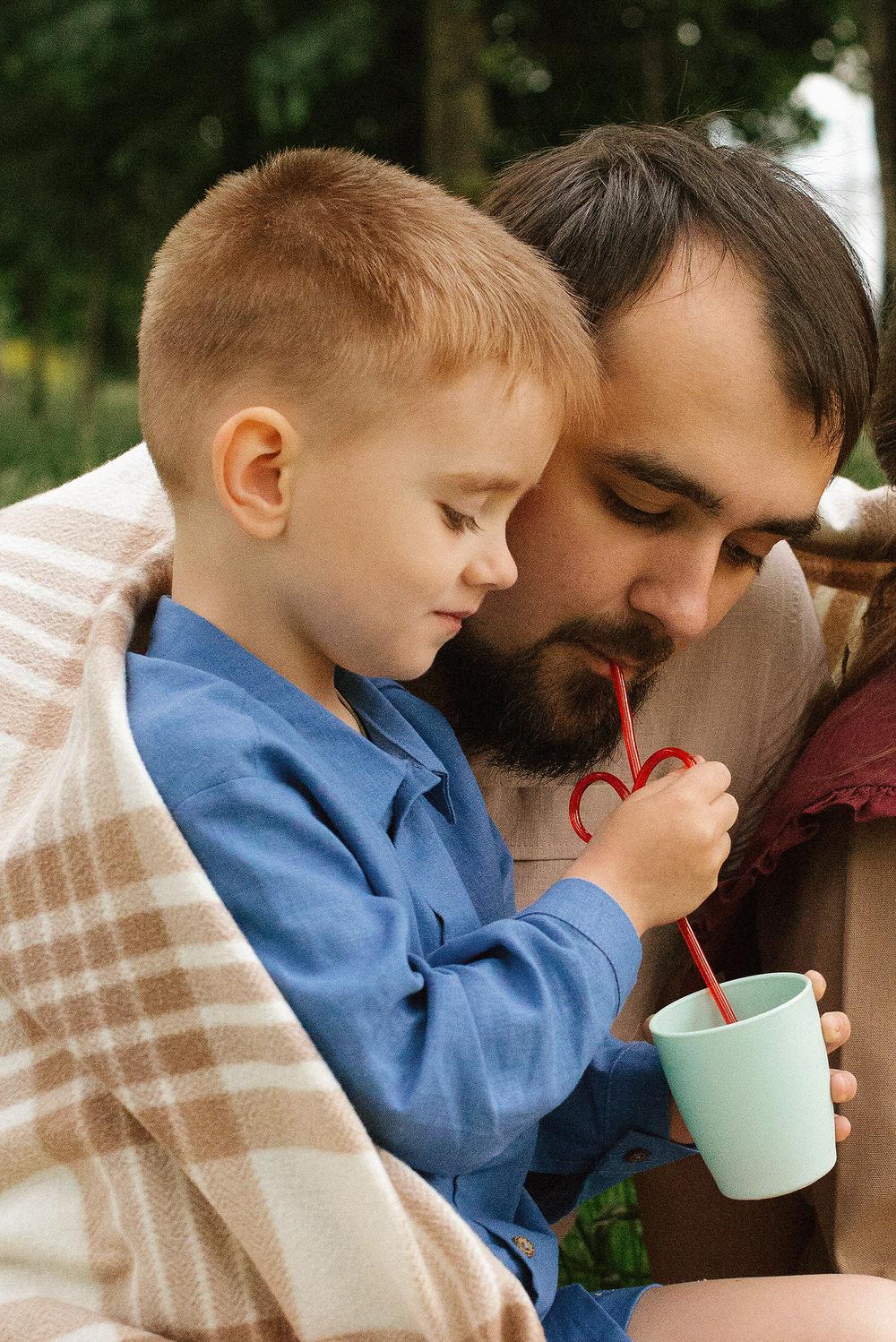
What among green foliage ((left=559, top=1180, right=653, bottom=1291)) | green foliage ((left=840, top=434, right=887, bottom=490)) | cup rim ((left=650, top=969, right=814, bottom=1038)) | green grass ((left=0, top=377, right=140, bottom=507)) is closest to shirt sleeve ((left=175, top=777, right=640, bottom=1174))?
cup rim ((left=650, top=969, right=814, bottom=1038))

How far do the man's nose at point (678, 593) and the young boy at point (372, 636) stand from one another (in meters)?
0.28

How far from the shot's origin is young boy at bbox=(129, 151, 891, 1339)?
1.22m

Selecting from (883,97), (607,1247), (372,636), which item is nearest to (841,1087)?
(372,636)

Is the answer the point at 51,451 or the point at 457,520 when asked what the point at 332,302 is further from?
the point at 51,451

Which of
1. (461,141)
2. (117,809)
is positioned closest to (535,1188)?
(117,809)

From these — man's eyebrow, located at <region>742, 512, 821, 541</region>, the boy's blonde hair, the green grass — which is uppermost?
the boy's blonde hair

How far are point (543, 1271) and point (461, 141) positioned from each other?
22.1 ft

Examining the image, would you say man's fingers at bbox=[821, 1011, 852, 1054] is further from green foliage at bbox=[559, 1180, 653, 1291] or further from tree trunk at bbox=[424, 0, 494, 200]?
tree trunk at bbox=[424, 0, 494, 200]

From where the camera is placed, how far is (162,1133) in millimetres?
1246

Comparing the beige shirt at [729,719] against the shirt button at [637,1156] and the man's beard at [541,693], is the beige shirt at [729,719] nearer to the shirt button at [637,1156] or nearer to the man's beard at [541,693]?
the man's beard at [541,693]

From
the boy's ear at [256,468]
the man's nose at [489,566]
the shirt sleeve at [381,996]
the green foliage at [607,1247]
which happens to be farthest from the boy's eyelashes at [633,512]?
the green foliage at [607,1247]

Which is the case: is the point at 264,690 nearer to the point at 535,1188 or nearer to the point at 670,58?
the point at 535,1188

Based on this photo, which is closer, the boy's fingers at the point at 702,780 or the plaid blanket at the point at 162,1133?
the plaid blanket at the point at 162,1133

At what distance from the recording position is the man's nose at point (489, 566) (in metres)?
1.39
